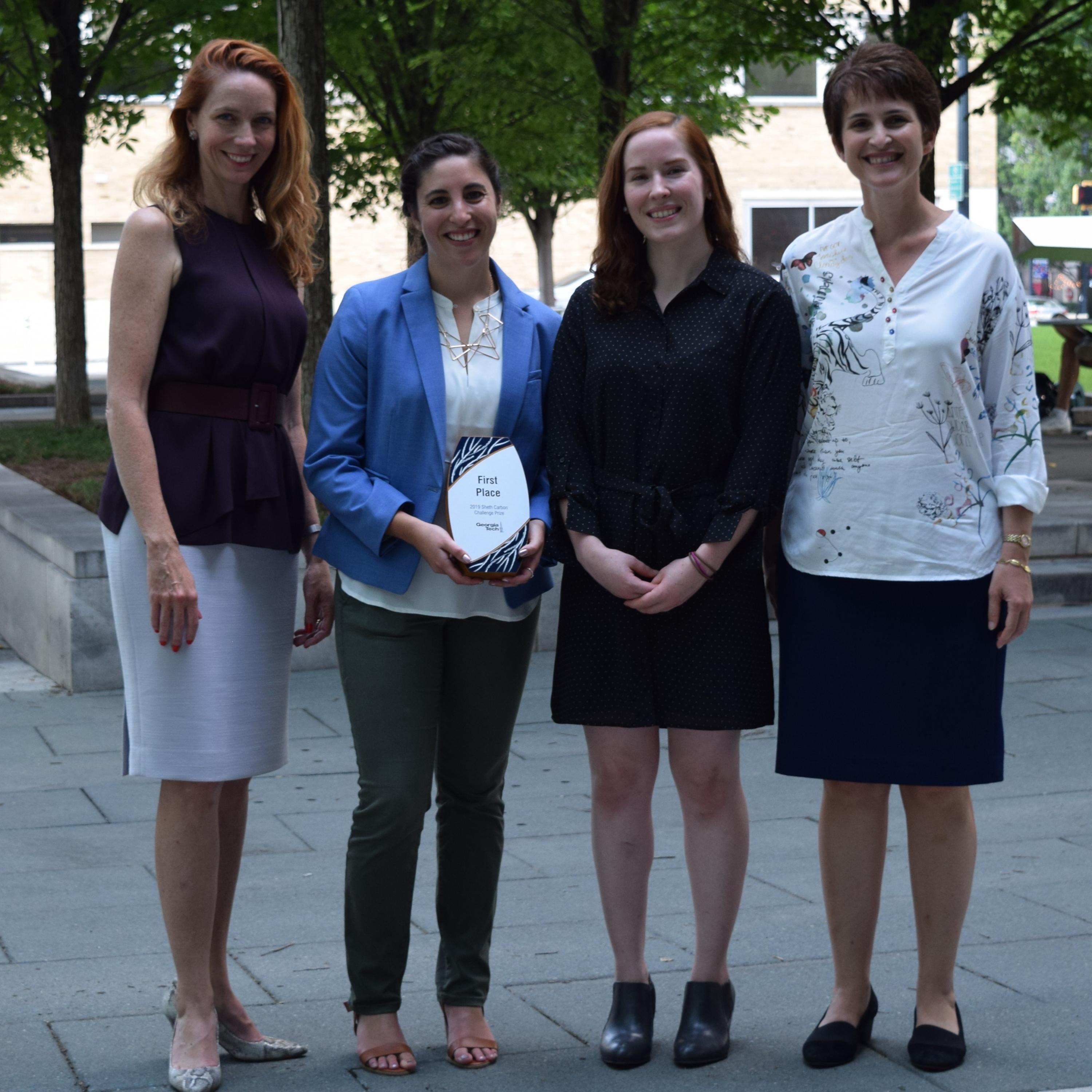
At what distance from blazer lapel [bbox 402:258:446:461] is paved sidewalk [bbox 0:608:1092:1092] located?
3.93ft

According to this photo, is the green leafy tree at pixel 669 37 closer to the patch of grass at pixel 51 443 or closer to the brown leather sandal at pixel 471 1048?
the patch of grass at pixel 51 443

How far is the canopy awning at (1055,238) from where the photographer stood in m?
19.0

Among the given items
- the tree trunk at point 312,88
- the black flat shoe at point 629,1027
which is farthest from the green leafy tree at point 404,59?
the black flat shoe at point 629,1027

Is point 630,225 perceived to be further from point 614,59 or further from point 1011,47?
point 614,59

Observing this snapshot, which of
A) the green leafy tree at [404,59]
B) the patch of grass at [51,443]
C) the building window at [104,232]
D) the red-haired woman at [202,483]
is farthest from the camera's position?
the building window at [104,232]

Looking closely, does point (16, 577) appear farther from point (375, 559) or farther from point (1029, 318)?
point (1029, 318)

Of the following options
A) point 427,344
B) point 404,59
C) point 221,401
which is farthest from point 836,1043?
point 404,59

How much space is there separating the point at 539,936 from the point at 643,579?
138 centimetres

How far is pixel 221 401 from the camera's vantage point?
3.36 metres

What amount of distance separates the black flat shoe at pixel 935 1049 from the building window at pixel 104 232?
37421mm

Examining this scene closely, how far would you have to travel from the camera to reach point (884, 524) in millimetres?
3326

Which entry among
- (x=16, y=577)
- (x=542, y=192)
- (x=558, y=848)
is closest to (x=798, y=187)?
(x=542, y=192)

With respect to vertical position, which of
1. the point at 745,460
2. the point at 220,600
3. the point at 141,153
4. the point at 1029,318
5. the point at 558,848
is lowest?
the point at 558,848

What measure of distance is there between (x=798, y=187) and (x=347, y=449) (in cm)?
3594
